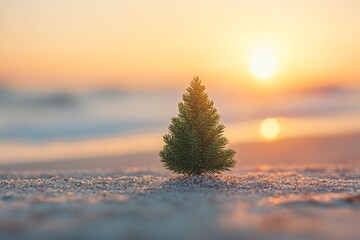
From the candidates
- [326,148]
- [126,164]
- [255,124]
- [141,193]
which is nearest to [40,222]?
[141,193]

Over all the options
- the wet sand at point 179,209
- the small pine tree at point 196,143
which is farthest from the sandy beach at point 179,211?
the small pine tree at point 196,143

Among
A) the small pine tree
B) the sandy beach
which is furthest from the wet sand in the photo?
the small pine tree

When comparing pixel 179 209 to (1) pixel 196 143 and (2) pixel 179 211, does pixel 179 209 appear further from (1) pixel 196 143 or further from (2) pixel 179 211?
(1) pixel 196 143

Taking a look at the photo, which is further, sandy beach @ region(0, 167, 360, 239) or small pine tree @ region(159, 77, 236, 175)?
small pine tree @ region(159, 77, 236, 175)

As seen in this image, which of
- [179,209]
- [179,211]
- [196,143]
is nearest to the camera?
[179,211]

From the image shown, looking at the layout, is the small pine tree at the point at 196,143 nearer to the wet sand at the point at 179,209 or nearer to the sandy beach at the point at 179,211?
the wet sand at the point at 179,209

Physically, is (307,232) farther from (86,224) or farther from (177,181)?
(177,181)

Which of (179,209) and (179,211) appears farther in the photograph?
(179,209)

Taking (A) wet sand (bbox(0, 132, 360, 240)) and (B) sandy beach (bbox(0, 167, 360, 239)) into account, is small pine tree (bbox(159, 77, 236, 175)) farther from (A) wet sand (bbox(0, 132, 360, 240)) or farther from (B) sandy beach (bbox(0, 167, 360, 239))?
(B) sandy beach (bbox(0, 167, 360, 239))

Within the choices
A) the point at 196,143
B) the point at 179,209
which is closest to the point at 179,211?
the point at 179,209
